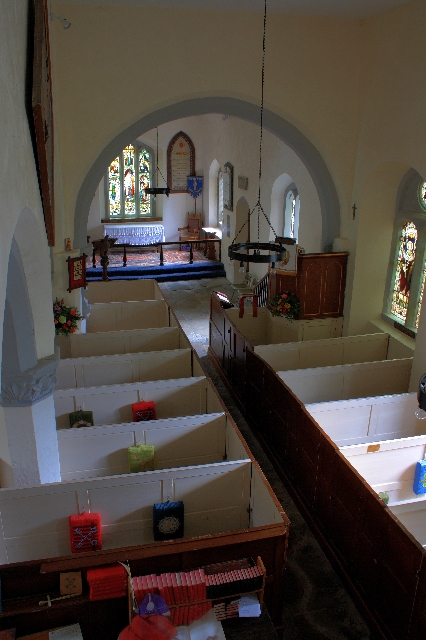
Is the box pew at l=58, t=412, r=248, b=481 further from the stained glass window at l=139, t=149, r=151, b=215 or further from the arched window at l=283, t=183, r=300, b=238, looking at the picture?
the stained glass window at l=139, t=149, r=151, b=215

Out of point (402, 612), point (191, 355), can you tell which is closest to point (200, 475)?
point (402, 612)

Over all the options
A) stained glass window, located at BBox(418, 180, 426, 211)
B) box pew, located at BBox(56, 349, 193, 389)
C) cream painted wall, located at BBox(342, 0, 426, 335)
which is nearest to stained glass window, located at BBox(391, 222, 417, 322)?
cream painted wall, located at BBox(342, 0, 426, 335)

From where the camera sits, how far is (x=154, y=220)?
23750 mm

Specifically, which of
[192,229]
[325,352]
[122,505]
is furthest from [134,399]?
[192,229]

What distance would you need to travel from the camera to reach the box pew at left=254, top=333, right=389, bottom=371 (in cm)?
1039

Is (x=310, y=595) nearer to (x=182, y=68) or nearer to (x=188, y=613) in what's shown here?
(x=188, y=613)

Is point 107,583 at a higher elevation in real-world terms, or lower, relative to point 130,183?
lower

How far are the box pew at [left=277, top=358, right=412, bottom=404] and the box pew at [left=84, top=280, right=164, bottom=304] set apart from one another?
635 centimetres

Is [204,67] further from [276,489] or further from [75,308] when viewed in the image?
[276,489]

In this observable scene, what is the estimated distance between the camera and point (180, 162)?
23.0 metres

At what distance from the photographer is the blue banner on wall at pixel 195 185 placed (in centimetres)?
2284

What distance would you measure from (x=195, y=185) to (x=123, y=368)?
14674 millimetres

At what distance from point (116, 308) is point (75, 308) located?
2358 millimetres

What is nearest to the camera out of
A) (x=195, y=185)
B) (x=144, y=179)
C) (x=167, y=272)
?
(x=167, y=272)
